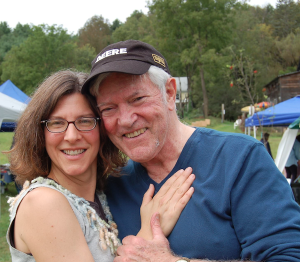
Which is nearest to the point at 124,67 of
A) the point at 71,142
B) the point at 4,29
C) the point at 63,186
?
the point at 71,142

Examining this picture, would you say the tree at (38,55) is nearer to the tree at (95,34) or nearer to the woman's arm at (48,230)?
the tree at (95,34)

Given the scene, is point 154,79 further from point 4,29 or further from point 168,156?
point 4,29

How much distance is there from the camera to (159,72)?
199 centimetres

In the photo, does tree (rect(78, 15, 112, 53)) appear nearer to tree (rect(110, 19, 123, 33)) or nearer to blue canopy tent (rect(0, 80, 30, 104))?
tree (rect(110, 19, 123, 33))

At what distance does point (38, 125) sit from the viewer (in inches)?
75.1

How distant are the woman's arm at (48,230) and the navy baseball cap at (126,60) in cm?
74

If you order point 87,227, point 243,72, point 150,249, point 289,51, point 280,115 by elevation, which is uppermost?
point 289,51

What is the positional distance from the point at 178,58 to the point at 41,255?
35.6m

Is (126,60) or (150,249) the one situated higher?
(126,60)

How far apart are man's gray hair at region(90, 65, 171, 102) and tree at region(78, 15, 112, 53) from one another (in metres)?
58.0

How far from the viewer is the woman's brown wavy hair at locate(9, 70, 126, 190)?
6.23 ft

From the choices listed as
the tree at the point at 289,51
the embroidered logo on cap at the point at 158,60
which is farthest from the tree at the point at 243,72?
the tree at the point at 289,51

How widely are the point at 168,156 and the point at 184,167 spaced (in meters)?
0.17

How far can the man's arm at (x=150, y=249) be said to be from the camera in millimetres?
1664
